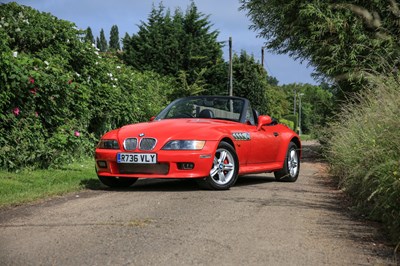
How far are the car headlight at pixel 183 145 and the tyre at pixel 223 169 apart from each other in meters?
0.35

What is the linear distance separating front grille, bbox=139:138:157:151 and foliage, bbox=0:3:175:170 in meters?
2.28

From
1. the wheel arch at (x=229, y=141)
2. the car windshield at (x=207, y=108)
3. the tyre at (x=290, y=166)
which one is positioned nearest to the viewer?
the wheel arch at (x=229, y=141)

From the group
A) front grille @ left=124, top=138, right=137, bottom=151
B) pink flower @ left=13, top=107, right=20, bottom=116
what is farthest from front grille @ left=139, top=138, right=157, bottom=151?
pink flower @ left=13, top=107, right=20, bottom=116

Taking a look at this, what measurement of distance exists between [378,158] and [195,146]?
97.9 inches

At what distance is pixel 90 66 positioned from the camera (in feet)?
42.2

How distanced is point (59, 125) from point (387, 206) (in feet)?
22.3

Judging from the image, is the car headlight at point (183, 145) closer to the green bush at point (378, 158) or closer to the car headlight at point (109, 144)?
the car headlight at point (109, 144)

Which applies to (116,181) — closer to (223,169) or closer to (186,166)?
(186,166)

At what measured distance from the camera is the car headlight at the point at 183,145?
7725 mm

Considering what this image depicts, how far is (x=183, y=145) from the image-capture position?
7738mm

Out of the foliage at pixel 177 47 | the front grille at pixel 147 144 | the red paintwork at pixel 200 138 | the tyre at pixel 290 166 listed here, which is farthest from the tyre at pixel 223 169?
the foliage at pixel 177 47

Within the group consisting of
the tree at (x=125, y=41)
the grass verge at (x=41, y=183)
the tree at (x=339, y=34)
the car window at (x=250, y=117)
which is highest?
the tree at (x=125, y=41)

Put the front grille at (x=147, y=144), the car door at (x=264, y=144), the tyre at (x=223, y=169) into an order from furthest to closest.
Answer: the car door at (x=264, y=144), the tyre at (x=223, y=169), the front grille at (x=147, y=144)

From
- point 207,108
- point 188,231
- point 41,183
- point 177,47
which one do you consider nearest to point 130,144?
point 41,183
